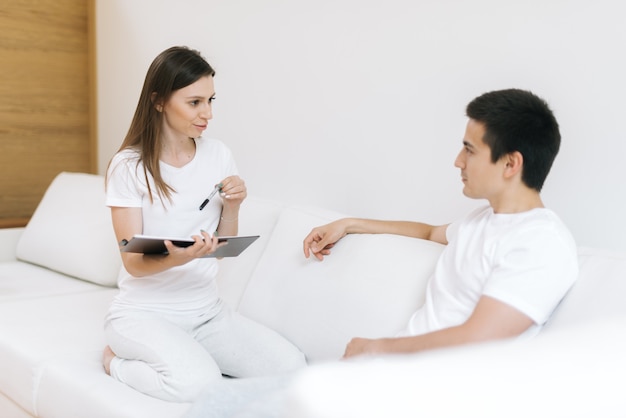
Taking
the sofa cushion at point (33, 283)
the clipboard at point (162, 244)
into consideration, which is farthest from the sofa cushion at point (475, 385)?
the sofa cushion at point (33, 283)

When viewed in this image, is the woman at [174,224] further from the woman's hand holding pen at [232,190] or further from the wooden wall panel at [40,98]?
the wooden wall panel at [40,98]

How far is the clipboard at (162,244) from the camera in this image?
166cm

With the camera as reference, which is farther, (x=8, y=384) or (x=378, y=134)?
(x=378, y=134)

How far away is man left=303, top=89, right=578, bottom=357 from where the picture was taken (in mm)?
1391

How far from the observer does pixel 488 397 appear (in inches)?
22.2

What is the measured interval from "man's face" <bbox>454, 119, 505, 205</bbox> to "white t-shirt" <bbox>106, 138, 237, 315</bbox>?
743 mm

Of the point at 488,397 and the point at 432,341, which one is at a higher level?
the point at 488,397

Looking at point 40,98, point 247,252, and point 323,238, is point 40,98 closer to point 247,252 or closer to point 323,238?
point 247,252

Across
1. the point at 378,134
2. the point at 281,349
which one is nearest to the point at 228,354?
the point at 281,349

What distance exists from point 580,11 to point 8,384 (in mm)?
1862

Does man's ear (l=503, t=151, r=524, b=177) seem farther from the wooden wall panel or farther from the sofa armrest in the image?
the wooden wall panel

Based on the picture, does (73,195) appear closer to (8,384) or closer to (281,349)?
(8,384)

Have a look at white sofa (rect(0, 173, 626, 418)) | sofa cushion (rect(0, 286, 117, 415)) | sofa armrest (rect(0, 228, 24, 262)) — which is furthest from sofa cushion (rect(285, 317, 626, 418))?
sofa armrest (rect(0, 228, 24, 262))

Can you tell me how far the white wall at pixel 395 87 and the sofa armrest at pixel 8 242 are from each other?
0.95m
